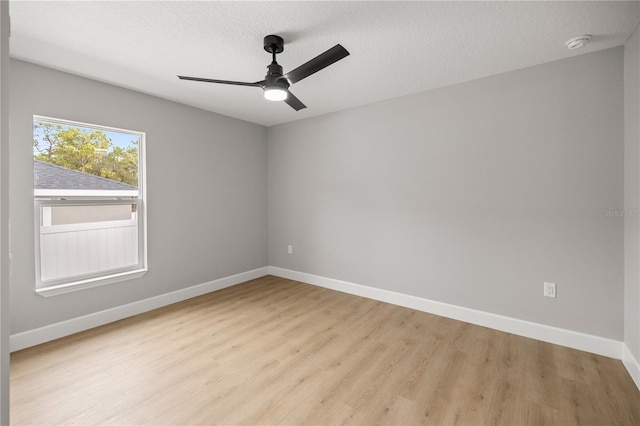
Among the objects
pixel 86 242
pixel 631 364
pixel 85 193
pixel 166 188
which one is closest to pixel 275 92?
pixel 166 188

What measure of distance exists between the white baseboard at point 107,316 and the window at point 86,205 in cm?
32

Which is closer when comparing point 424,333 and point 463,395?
point 463,395

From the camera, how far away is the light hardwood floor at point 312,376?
1713 millimetres

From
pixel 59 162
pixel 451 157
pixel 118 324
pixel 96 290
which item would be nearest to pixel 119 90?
pixel 59 162

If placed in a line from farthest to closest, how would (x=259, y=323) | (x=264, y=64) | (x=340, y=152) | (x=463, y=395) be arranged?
1. (x=340, y=152)
2. (x=259, y=323)
3. (x=264, y=64)
4. (x=463, y=395)

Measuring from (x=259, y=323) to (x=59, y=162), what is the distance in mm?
2497

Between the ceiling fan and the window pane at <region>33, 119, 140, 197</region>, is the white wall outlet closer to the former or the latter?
the ceiling fan

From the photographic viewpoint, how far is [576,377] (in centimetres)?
206

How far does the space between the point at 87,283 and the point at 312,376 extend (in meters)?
A: 2.44

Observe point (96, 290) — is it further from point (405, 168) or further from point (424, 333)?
point (405, 168)

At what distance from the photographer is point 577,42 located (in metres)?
2.16

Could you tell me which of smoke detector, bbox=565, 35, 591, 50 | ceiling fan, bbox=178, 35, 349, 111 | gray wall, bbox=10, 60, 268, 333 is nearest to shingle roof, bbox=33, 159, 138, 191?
gray wall, bbox=10, 60, 268, 333

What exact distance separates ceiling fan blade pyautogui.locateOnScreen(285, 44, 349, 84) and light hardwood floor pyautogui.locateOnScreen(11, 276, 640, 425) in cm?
224

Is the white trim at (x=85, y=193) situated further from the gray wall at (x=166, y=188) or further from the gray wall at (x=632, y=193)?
the gray wall at (x=632, y=193)
